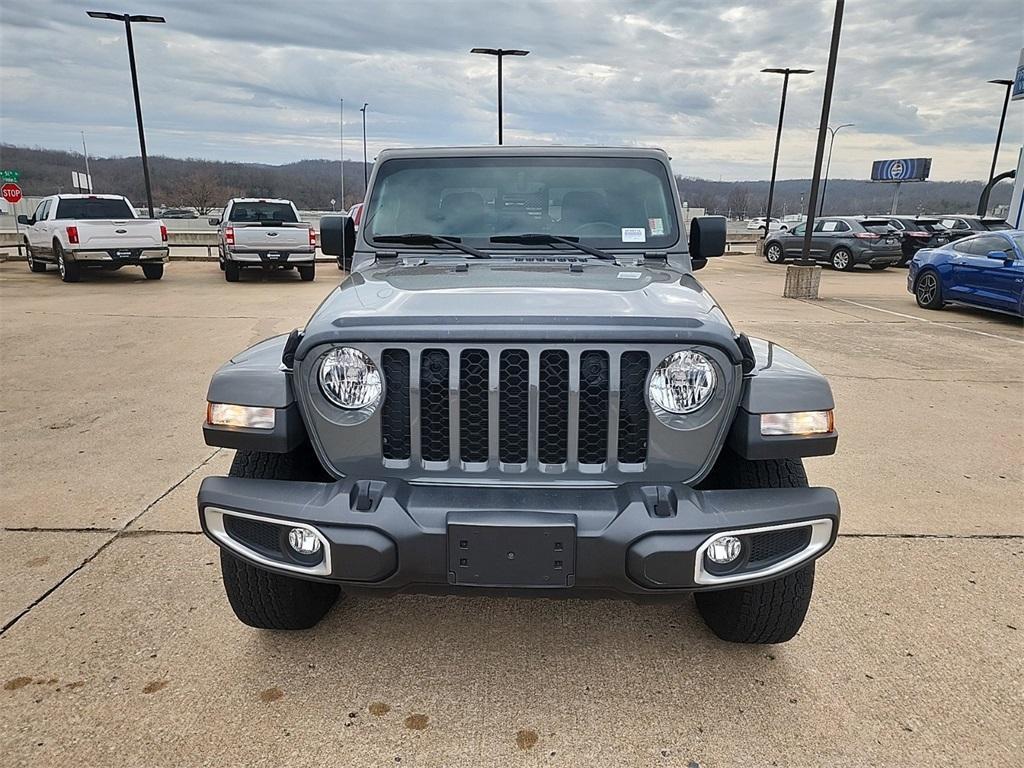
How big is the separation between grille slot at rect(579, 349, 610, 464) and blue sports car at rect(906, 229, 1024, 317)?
10.8 metres

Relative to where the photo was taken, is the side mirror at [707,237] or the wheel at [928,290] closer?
the side mirror at [707,237]

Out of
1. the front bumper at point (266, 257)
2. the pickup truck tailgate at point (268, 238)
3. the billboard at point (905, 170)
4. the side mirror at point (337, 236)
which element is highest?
the billboard at point (905, 170)

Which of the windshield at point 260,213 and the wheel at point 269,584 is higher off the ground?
the windshield at point 260,213

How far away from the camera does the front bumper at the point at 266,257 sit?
→ 15.1 m

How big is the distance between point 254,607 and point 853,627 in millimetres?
→ 2272

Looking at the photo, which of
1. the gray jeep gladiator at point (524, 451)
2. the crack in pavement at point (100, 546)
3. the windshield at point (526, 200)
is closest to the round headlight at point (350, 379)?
the gray jeep gladiator at point (524, 451)

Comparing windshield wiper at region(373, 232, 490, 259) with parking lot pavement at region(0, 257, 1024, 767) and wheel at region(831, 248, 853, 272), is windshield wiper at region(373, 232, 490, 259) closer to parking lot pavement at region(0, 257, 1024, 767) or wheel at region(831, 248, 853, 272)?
parking lot pavement at region(0, 257, 1024, 767)

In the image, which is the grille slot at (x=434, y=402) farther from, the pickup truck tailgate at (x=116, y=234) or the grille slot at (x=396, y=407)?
the pickup truck tailgate at (x=116, y=234)

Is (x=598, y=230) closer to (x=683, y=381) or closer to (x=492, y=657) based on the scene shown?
(x=683, y=381)

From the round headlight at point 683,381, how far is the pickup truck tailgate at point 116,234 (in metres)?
14.8

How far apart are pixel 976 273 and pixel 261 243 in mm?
12983

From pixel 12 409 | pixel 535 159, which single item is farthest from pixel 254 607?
pixel 12 409

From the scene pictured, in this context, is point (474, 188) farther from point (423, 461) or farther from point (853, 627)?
point (853, 627)

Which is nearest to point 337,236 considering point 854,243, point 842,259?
point 854,243
